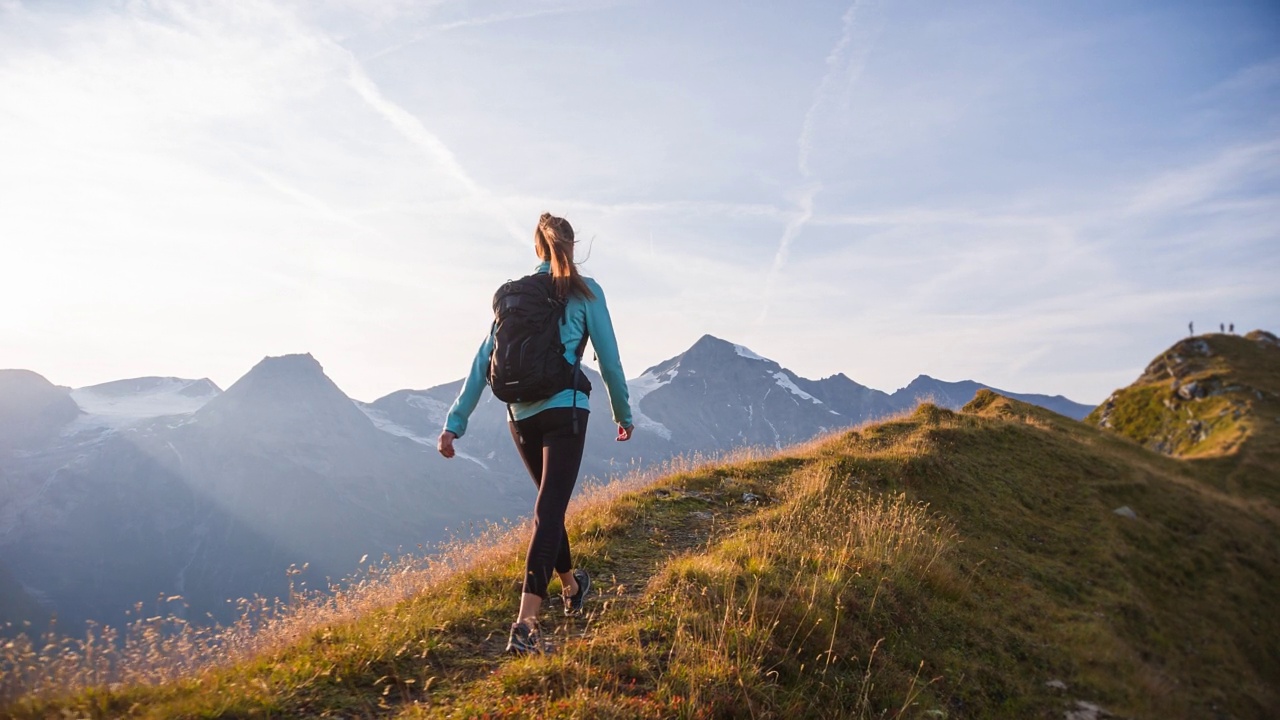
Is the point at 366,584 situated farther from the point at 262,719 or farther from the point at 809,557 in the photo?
the point at 809,557

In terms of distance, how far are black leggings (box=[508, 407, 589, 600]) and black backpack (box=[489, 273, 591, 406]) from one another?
0.25 metres

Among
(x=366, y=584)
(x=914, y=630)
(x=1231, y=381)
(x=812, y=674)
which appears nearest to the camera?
(x=812, y=674)

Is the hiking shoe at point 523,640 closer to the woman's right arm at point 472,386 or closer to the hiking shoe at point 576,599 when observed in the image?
the hiking shoe at point 576,599

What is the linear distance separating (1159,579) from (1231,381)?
53.5 metres

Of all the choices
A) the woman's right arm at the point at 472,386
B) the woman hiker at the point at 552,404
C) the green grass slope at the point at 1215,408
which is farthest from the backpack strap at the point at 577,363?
the green grass slope at the point at 1215,408

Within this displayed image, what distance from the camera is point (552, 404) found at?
4918 mm

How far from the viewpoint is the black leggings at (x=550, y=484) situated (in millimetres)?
4797

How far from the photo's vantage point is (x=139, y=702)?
3.83 m

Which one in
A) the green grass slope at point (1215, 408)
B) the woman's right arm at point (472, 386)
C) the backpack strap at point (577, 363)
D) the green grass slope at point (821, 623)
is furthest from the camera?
the green grass slope at point (1215, 408)

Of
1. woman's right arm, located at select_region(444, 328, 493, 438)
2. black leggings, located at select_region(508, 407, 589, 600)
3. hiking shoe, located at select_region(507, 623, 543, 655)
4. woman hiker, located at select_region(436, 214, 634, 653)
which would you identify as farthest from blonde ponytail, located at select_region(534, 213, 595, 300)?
hiking shoe, located at select_region(507, 623, 543, 655)

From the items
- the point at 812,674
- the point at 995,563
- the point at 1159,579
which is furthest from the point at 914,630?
the point at 1159,579

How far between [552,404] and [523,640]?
1815 millimetres

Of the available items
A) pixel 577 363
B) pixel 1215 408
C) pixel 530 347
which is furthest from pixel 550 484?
pixel 1215 408

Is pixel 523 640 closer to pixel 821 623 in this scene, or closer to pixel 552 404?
pixel 552 404
